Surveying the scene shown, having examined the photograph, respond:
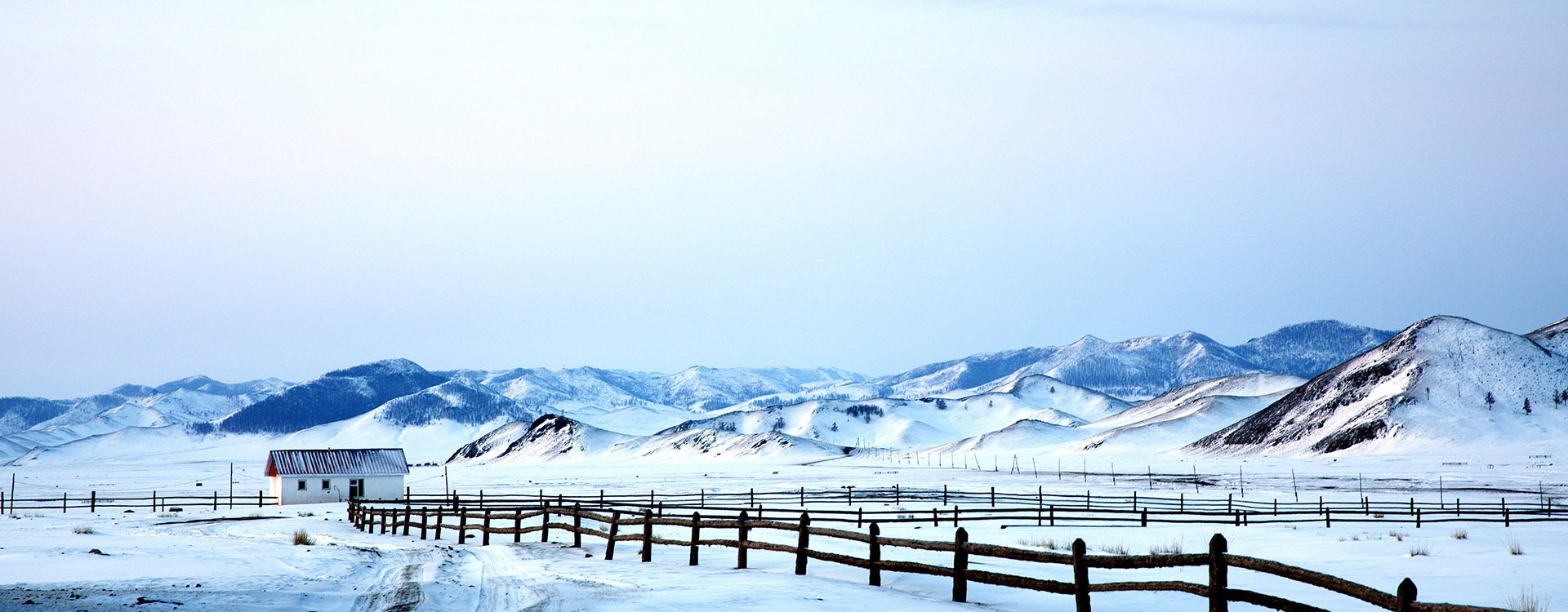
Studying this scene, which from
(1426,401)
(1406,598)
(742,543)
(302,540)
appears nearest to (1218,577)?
(1406,598)

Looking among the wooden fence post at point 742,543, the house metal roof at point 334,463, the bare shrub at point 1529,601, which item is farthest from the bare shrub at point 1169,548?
the house metal roof at point 334,463

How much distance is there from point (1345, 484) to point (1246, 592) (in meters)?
74.3

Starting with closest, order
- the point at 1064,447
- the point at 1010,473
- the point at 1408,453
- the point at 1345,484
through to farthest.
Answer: the point at 1345,484
the point at 1010,473
the point at 1408,453
the point at 1064,447

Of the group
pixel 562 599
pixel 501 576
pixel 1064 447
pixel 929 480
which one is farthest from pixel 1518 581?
pixel 1064 447

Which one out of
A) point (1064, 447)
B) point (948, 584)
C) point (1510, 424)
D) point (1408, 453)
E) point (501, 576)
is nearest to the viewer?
point (948, 584)

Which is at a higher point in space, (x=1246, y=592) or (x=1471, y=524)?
(x=1246, y=592)

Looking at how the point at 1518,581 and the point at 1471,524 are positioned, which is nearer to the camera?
Result: the point at 1518,581

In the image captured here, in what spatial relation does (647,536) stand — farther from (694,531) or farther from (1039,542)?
(1039,542)

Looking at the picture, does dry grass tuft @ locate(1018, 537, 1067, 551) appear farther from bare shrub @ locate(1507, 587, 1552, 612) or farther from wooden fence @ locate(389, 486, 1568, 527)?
bare shrub @ locate(1507, 587, 1552, 612)

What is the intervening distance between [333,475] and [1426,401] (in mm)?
121983

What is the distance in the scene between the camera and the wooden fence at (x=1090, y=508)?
40875 millimetres

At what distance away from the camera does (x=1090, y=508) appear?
149ft

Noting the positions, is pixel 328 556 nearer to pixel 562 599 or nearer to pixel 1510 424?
pixel 562 599

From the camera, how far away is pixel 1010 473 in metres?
105
